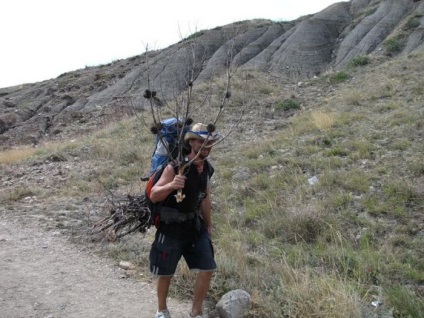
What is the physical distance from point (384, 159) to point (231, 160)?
325 centimetres

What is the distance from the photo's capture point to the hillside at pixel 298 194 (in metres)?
4.36

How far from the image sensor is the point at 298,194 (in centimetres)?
723

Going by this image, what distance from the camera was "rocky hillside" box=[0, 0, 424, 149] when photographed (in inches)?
901

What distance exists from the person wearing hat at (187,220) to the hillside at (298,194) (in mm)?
489

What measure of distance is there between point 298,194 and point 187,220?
3973 mm

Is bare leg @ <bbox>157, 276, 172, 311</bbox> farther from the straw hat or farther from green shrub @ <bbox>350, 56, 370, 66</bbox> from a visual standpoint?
green shrub @ <bbox>350, 56, 370, 66</bbox>

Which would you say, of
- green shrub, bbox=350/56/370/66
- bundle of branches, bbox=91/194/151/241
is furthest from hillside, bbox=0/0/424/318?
green shrub, bbox=350/56/370/66

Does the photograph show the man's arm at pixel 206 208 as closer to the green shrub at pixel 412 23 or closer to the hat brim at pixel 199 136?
the hat brim at pixel 199 136

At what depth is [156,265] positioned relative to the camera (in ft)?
11.9

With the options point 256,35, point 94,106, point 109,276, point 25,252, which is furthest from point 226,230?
point 256,35

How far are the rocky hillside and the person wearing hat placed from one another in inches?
698

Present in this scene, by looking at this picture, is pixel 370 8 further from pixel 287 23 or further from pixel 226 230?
pixel 226 230

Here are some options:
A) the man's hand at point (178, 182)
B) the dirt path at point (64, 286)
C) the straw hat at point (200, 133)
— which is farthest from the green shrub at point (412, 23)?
the man's hand at point (178, 182)

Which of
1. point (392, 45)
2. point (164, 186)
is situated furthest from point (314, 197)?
point (392, 45)
